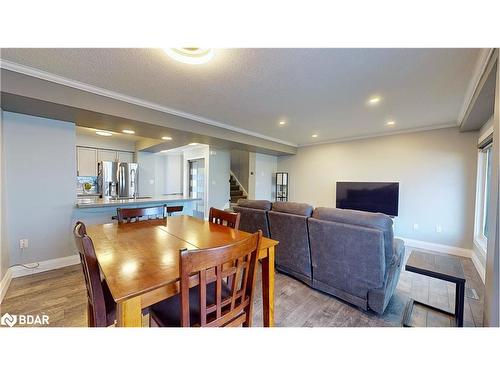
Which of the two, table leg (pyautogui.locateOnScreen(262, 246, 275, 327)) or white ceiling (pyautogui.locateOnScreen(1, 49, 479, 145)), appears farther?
white ceiling (pyautogui.locateOnScreen(1, 49, 479, 145))

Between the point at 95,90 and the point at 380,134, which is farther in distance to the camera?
the point at 380,134

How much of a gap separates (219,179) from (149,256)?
4978 millimetres

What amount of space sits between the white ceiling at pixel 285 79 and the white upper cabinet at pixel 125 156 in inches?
145

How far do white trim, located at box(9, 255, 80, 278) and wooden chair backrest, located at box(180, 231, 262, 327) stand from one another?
2.97 meters

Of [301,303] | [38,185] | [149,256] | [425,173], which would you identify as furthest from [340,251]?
[38,185]

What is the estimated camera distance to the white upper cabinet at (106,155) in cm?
521

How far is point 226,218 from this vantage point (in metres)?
1.89

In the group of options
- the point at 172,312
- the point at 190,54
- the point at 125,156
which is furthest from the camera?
the point at 125,156

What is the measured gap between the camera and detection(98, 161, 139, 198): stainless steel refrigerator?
5.02 m

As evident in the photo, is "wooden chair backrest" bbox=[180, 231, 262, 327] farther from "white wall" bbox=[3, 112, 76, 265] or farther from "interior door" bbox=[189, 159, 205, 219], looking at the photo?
"interior door" bbox=[189, 159, 205, 219]

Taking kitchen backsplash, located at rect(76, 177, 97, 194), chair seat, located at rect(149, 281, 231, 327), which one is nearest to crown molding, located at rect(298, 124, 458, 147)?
chair seat, located at rect(149, 281, 231, 327)

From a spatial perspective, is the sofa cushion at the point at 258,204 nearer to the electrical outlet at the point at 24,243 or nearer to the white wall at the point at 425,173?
the electrical outlet at the point at 24,243

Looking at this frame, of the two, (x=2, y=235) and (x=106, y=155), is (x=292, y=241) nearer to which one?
(x=2, y=235)
